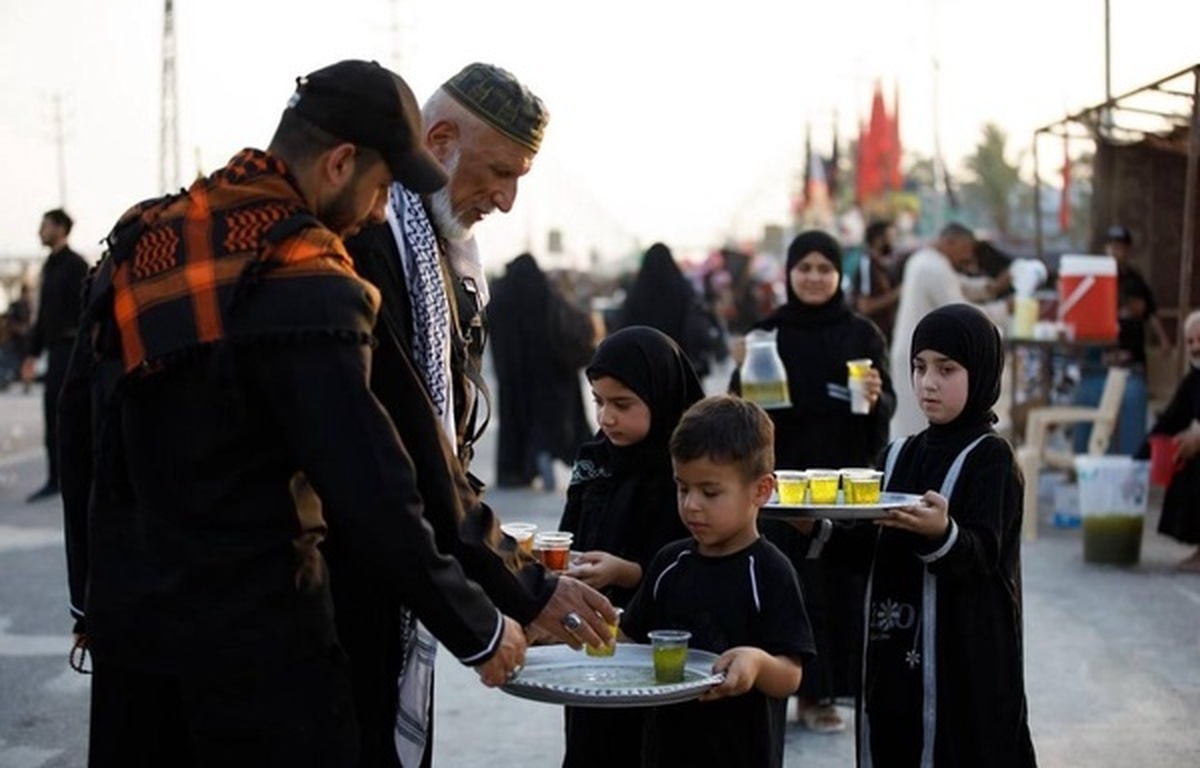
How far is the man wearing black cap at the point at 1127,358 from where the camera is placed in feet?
47.4

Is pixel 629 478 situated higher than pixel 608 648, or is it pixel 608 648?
pixel 629 478

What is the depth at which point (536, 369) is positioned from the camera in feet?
53.5

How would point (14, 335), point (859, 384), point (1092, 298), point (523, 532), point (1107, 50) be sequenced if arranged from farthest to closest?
point (14, 335) < point (1107, 50) < point (1092, 298) < point (859, 384) < point (523, 532)

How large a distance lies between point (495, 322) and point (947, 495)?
11804mm

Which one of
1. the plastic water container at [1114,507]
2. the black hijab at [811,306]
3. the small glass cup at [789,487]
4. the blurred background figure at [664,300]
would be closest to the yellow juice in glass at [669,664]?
the small glass cup at [789,487]

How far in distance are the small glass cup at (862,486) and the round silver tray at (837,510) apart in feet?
0.11

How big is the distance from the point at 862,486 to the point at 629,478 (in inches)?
23.9

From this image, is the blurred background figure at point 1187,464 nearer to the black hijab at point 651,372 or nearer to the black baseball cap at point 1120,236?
the black baseball cap at point 1120,236

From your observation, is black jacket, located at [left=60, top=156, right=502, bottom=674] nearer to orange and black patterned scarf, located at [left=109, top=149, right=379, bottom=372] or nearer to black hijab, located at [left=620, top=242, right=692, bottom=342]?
orange and black patterned scarf, located at [left=109, top=149, right=379, bottom=372]

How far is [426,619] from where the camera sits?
3348mm

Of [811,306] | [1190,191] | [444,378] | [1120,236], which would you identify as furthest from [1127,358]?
[444,378]

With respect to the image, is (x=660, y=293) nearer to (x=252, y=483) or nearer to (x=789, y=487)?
(x=789, y=487)

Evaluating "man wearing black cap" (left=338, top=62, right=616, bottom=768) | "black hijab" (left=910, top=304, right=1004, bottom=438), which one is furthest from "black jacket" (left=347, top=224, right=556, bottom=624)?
"black hijab" (left=910, top=304, right=1004, bottom=438)

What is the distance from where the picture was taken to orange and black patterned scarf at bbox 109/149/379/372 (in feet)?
10.3
